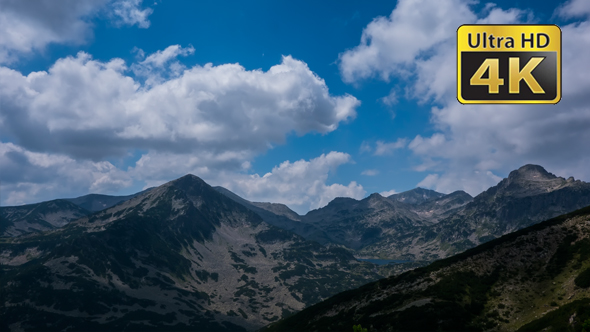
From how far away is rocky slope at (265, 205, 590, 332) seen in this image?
74.6 metres

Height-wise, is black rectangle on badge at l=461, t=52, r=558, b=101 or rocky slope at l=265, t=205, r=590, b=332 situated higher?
black rectangle on badge at l=461, t=52, r=558, b=101

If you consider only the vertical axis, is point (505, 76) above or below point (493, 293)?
above

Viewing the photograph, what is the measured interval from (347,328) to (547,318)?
46842 mm

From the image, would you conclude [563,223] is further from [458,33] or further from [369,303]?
[458,33]

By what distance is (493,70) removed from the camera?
3750 cm

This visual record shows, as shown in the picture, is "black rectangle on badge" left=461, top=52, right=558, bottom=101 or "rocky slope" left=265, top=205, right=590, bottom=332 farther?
"rocky slope" left=265, top=205, right=590, bottom=332

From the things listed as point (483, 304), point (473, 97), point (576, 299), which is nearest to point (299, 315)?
point (483, 304)

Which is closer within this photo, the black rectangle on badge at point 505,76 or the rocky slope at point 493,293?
the black rectangle on badge at point 505,76

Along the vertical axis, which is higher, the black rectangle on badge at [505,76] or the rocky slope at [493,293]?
the black rectangle on badge at [505,76]

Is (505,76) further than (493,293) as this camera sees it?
No

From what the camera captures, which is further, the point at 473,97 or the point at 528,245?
the point at 528,245

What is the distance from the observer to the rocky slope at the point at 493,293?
74562mm

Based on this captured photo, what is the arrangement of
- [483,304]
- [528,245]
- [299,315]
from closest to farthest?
[483,304]
[528,245]
[299,315]

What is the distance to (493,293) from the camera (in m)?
88.9
